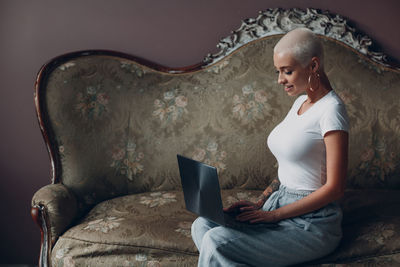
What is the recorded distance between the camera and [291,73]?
1.30 metres

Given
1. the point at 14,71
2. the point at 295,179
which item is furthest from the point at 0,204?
the point at 295,179

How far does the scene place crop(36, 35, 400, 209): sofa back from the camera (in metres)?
1.95

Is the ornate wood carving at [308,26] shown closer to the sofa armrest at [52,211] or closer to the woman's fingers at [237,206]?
the woman's fingers at [237,206]

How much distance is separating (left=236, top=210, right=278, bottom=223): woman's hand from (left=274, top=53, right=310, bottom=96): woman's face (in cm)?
43

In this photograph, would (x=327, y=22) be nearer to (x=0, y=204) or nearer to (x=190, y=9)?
(x=190, y=9)

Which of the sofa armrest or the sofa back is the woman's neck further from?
the sofa armrest

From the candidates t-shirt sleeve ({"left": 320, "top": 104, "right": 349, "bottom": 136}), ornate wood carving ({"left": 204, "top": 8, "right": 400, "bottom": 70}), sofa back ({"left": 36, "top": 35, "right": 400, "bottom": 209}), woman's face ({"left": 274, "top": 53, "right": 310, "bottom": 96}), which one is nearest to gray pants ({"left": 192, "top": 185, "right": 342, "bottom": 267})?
t-shirt sleeve ({"left": 320, "top": 104, "right": 349, "bottom": 136})

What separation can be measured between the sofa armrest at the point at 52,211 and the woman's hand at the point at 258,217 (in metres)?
0.78

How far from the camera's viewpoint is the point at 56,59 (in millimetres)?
1978

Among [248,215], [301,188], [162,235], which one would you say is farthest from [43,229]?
[301,188]

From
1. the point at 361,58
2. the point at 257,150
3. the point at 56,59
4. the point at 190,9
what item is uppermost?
the point at 190,9

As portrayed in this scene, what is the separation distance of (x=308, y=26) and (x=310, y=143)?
1.00 m

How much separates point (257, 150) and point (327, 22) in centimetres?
78

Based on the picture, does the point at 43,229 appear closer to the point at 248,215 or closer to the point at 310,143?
the point at 248,215
